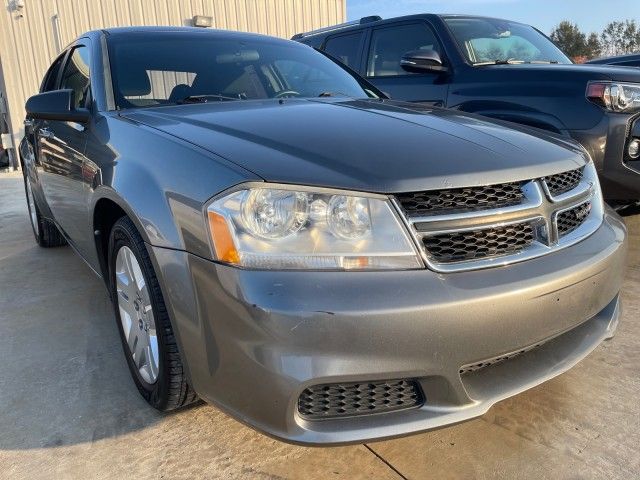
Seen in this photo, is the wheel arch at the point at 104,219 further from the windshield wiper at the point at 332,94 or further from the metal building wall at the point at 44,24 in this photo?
the metal building wall at the point at 44,24

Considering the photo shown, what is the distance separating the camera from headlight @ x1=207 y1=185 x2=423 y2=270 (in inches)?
58.9

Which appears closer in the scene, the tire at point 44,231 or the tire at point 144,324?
the tire at point 144,324

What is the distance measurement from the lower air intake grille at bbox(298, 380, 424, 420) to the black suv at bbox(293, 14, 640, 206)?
2.52 meters

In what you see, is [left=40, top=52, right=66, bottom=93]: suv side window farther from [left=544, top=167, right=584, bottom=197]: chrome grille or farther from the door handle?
[left=544, top=167, right=584, bottom=197]: chrome grille

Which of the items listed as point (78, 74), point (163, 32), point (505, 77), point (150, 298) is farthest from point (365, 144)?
point (505, 77)

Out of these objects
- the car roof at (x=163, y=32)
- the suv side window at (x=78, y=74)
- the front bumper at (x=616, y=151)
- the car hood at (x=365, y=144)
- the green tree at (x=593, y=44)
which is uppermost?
the car roof at (x=163, y=32)

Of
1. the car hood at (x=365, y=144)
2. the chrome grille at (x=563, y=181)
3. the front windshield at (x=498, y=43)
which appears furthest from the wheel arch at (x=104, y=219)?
the front windshield at (x=498, y=43)

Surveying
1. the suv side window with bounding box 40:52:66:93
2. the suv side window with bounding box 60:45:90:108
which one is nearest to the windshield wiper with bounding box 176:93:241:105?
the suv side window with bounding box 60:45:90:108

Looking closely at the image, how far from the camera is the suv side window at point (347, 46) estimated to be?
520cm

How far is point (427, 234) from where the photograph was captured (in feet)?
5.12

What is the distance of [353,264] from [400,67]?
3.68 meters

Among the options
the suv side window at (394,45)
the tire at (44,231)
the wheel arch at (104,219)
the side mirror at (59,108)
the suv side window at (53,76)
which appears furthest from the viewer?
the suv side window at (394,45)

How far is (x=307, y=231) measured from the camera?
5.05 ft

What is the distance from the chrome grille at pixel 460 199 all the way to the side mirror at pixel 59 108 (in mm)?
1623
